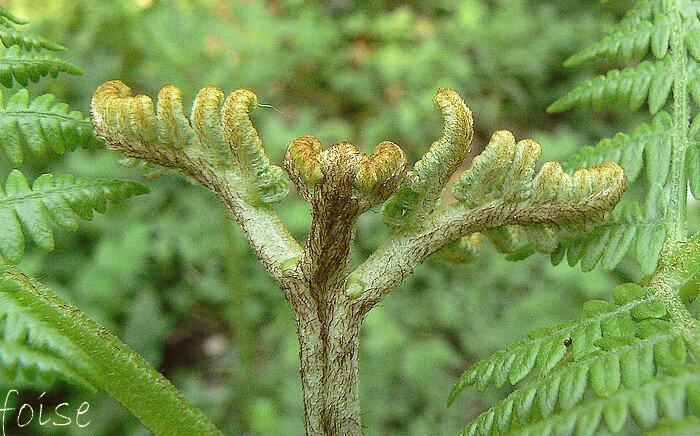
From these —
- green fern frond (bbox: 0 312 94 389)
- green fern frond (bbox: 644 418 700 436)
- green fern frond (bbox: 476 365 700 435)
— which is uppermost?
green fern frond (bbox: 0 312 94 389)

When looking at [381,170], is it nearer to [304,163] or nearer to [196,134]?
[304,163]

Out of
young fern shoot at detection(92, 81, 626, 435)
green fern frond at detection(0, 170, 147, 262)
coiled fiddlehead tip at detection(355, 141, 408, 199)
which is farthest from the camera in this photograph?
green fern frond at detection(0, 170, 147, 262)

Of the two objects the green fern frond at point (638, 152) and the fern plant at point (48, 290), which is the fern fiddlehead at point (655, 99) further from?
the fern plant at point (48, 290)

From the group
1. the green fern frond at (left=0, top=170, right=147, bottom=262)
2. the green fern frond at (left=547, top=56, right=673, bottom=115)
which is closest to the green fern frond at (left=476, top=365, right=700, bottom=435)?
the green fern frond at (left=547, top=56, right=673, bottom=115)

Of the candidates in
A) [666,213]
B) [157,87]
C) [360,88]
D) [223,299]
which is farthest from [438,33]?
[666,213]

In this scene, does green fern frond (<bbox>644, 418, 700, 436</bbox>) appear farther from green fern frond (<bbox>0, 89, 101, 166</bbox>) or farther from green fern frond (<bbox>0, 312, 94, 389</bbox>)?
green fern frond (<bbox>0, 89, 101, 166</bbox>)

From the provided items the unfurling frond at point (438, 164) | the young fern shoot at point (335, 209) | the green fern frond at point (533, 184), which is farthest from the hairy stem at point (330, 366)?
the green fern frond at point (533, 184)
